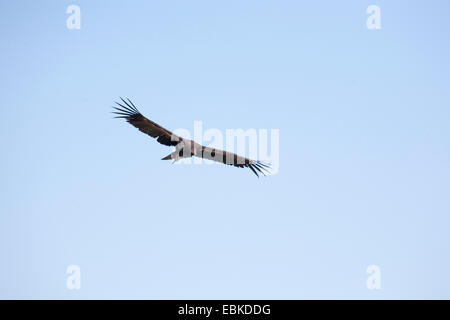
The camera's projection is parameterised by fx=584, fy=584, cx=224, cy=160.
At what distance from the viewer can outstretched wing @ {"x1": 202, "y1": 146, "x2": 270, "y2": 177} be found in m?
24.0

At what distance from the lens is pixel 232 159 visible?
2448 cm

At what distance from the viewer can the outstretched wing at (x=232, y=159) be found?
24.0m

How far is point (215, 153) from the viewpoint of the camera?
24109 millimetres
